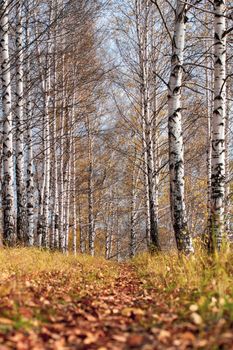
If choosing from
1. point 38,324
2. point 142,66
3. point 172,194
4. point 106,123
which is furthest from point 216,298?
point 106,123

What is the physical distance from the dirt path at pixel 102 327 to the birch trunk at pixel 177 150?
2456 mm

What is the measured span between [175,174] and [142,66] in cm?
633

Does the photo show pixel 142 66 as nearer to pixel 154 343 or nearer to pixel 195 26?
pixel 195 26

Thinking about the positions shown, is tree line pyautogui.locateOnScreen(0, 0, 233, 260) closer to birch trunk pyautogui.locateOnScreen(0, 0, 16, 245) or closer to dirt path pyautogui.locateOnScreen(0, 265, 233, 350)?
birch trunk pyautogui.locateOnScreen(0, 0, 16, 245)

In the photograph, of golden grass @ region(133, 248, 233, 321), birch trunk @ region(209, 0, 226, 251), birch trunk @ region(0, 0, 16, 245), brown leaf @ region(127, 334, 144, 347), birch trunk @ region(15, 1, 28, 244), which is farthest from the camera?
birch trunk @ region(15, 1, 28, 244)

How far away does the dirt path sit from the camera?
6.61 ft

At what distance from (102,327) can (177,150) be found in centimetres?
406

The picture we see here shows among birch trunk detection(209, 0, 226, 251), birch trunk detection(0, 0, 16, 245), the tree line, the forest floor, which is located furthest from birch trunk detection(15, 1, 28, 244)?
the forest floor

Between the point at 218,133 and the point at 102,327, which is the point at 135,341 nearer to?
the point at 102,327

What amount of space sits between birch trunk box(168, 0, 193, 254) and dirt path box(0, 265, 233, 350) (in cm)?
246

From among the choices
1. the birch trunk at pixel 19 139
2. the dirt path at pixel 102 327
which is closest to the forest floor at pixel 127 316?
the dirt path at pixel 102 327

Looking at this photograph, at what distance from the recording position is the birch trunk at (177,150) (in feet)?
19.3

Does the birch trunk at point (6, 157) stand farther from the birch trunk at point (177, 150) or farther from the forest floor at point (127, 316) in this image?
the forest floor at point (127, 316)

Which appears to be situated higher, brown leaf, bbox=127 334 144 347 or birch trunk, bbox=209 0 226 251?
birch trunk, bbox=209 0 226 251
